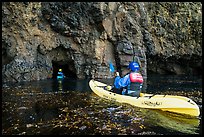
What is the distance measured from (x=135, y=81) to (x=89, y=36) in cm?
1274

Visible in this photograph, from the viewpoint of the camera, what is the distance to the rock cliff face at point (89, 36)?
1991 centimetres

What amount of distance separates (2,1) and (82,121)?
15.2 meters

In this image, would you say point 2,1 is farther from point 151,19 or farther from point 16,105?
point 151,19

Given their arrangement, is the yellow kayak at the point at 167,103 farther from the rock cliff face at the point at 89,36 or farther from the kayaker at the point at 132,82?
the rock cliff face at the point at 89,36

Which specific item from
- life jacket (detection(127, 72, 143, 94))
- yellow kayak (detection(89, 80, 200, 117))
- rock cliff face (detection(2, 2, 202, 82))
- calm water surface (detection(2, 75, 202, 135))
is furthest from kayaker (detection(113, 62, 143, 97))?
rock cliff face (detection(2, 2, 202, 82))

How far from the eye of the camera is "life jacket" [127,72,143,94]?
1087 centimetres

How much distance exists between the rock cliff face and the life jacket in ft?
37.5

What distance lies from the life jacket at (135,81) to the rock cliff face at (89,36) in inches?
450

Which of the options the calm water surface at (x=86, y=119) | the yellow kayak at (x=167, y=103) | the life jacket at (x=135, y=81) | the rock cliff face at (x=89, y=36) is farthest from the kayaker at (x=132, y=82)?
the rock cliff face at (x=89, y=36)

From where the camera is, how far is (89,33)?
2273cm

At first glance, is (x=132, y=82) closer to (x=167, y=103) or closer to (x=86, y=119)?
(x=167, y=103)

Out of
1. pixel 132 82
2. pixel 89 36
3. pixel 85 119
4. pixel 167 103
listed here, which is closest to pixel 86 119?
pixel 85 119

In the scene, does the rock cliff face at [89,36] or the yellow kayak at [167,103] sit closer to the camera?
the yellow kayak at [167,103]

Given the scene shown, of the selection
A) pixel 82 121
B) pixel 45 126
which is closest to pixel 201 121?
pixel 82 121
